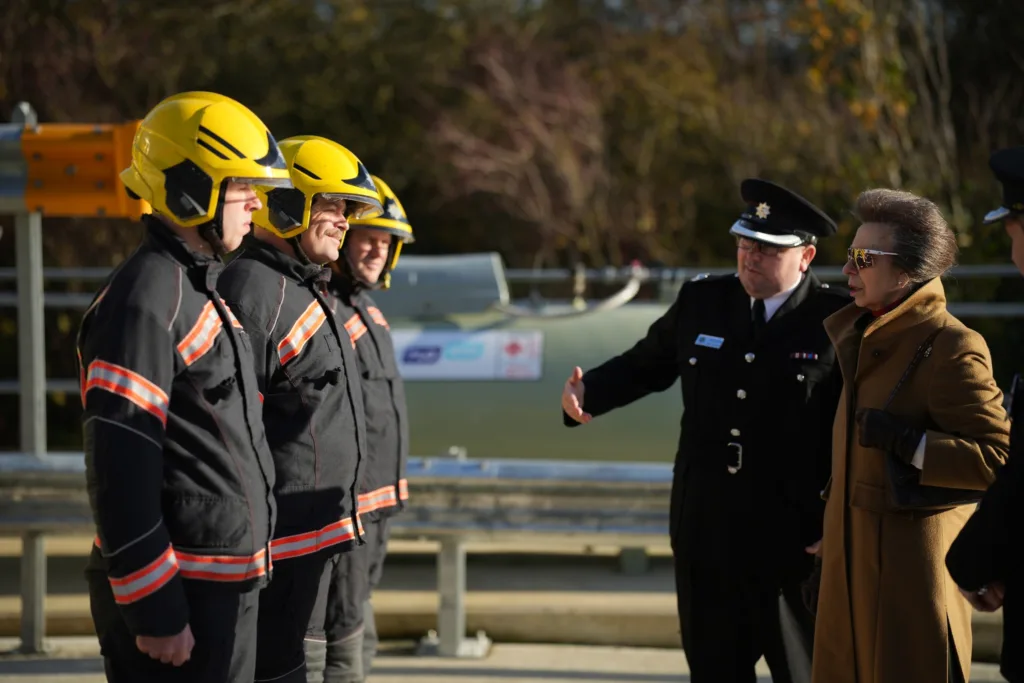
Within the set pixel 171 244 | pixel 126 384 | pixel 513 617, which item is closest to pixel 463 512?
pixel 513 617

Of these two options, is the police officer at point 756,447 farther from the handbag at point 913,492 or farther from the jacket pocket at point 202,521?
the jacket pocket at point 202,521

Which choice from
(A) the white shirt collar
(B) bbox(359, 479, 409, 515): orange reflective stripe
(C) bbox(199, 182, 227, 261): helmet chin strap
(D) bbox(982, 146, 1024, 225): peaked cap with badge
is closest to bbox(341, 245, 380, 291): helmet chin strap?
(B) bbox(359, 479, 409, 515): orange reflective stripe

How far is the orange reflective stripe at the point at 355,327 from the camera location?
383 cm

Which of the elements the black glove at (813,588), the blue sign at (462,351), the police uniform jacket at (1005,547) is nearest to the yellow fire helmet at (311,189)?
the black glove at (813,588)

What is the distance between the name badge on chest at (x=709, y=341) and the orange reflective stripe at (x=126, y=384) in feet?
5.86

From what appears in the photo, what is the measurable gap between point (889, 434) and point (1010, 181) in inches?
26.2

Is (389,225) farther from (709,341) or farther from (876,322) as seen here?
(876,322)

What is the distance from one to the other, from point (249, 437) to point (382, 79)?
1429cm

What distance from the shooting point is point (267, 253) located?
11.0 feet

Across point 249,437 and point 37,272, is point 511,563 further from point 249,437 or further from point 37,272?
point 249,437

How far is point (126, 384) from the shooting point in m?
2.45

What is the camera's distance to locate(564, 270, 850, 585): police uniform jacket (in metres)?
3.50

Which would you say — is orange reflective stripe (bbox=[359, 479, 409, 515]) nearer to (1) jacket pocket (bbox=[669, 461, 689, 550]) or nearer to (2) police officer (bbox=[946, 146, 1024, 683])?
(1) jacket pocket (bbox=[669, 461, 689, 550])

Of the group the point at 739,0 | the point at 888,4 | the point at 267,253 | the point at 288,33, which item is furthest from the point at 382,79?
the point at 267,253
